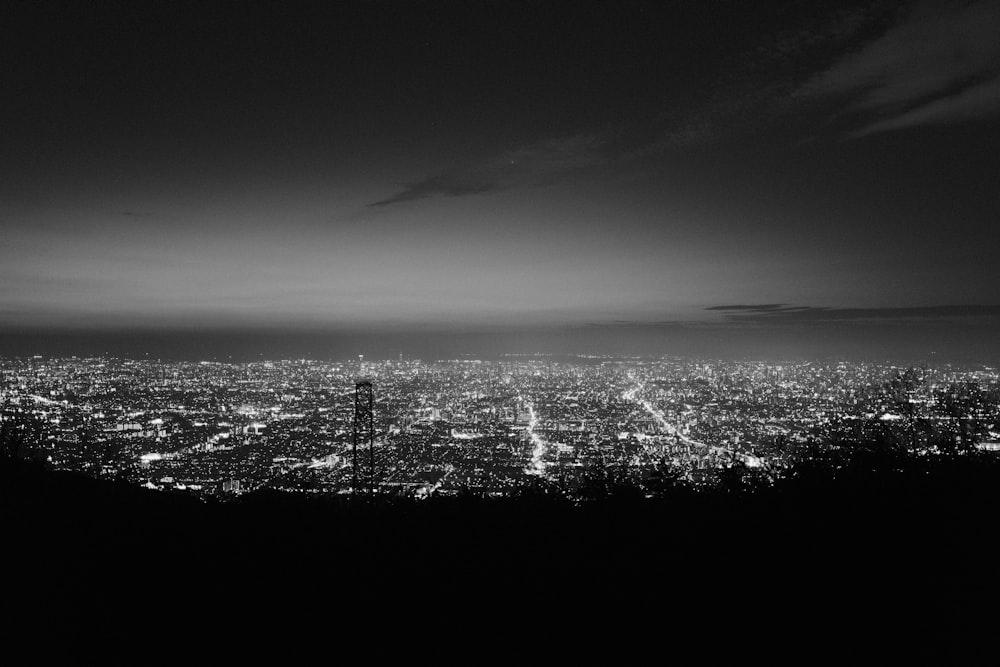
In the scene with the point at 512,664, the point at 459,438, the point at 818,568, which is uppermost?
the point at 818,568

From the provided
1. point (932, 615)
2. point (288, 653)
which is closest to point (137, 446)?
point (288, 653)

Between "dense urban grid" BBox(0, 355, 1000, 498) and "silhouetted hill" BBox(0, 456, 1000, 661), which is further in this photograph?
"dense urban grid" BBox(0, 355, 1000, 498)

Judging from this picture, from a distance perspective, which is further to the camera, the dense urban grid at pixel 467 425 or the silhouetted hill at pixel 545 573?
the dense urban grid at pixel 467 425

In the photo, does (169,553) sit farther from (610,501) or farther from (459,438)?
(459,438)

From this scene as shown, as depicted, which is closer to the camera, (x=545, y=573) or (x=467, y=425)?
(x=545, y=573)

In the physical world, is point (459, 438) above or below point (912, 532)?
below
